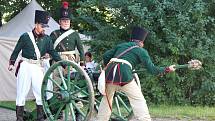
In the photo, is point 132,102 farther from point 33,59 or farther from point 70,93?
point 33,59

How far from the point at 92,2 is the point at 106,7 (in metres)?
0.36

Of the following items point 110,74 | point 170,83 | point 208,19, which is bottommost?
point 170,83

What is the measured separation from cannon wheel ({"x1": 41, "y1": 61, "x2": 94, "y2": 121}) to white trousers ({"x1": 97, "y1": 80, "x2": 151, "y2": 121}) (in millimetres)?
192

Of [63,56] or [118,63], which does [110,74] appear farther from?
[63,56]

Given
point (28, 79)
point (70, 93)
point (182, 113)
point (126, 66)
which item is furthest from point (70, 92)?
point (182, 113)

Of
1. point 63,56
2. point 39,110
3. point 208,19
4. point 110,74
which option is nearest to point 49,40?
point 63,56

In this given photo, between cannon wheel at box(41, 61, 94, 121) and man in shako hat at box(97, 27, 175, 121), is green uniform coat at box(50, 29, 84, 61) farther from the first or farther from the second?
man in shako hat at box(97, 27, 175, 121)

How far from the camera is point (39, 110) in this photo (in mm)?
8258

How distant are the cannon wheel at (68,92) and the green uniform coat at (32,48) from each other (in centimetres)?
50

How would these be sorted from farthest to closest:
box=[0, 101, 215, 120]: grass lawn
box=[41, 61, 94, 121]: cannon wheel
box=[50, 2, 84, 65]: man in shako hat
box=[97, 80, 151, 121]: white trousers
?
box=[0, 101, 215, 120]: grass lawn < box=[50, 2, 84, 65]: man in shako hat < box=[41, 61, 94, 121]: cannon wheel < box=[97, 80, 151, 121]: white trousers

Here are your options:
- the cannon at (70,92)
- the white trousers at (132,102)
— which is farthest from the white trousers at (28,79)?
the white trousers at (132,102)

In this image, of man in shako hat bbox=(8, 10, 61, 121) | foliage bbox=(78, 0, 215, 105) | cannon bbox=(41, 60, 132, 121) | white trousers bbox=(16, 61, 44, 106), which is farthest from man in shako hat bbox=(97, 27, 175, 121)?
foliage bbox=(78, 0, 215, 105)

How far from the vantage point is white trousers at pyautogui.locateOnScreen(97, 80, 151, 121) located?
675 cm

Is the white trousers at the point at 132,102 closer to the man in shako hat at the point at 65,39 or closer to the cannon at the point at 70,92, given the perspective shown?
the cannon at the point at 70,92
